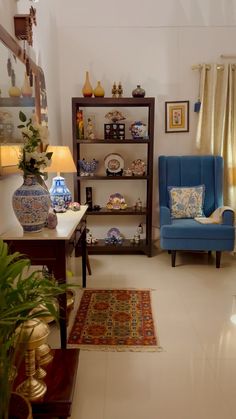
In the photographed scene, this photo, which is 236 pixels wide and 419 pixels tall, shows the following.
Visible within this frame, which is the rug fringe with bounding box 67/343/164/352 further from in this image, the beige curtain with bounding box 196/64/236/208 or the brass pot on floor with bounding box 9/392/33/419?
the beige curtain with bounding box 196/64/236/208

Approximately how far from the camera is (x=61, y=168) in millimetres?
2668

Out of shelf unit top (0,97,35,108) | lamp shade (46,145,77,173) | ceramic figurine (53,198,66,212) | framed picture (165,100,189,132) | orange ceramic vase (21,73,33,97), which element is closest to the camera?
shelf unit top (0,97,35,108)

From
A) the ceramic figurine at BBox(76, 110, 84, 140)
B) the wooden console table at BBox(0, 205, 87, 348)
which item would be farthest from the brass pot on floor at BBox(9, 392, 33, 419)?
the ceramic figurine at BBox(76, 110, 84, 140)

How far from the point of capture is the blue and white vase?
1820 millimetres

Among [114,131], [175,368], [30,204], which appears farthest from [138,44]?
[175,368]

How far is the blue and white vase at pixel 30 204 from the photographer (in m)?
1.82

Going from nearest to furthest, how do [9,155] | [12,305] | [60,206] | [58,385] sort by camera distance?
[12,305]
[58,385]
[9,155]
[60,206]

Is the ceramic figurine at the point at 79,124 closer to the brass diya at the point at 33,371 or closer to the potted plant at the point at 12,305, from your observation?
the brass diya at the point at 33,371

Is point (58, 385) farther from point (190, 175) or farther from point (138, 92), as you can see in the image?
point (138, 92)

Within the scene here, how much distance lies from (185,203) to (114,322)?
1787 mm

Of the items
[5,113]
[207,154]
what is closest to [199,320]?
[5,113]

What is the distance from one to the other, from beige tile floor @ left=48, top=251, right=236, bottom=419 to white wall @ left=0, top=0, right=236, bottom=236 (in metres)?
2.26

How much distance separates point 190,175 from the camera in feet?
12.4

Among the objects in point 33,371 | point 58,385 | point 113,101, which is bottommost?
point 58,385
